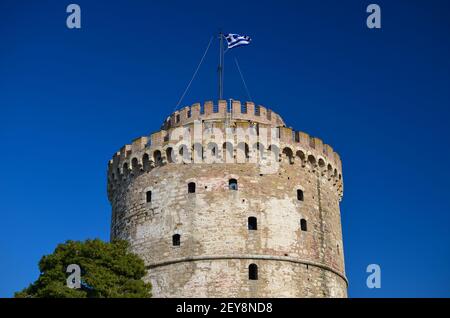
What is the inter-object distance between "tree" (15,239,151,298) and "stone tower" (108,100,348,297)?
312 cm

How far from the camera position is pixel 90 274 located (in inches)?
841

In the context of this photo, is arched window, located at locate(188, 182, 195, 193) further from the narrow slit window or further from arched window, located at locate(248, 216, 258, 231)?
arched window, located at locate(248, 216, 258, 231)

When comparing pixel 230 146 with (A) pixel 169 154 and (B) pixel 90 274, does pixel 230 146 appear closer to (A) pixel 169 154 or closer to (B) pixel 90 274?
(A) pixel 169 154

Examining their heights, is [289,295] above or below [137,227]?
below

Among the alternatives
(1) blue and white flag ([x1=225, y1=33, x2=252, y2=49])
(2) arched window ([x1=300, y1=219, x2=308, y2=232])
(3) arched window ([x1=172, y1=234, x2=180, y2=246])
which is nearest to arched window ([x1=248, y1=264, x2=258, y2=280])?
(2) arched window ([x1=300, y1=219, x2=308, y2=232])

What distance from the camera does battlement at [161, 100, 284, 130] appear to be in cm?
2864

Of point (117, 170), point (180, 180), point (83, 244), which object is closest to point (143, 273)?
point (83, 244)

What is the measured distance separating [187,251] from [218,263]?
4.03 feet

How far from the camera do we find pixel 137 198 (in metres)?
27.6

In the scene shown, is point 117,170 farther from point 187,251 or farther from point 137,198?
point 187,251

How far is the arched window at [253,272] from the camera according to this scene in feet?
82.6
